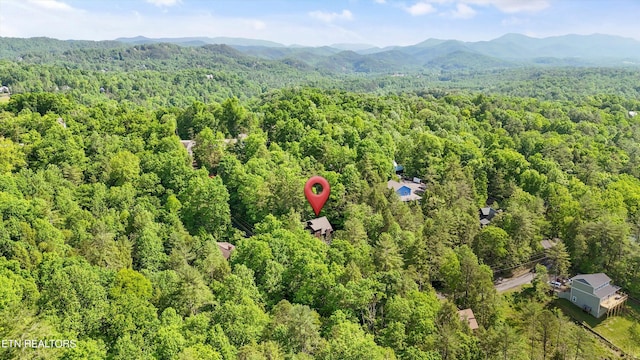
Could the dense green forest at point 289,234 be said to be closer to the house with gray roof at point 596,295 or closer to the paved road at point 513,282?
the paved road at point 513,282

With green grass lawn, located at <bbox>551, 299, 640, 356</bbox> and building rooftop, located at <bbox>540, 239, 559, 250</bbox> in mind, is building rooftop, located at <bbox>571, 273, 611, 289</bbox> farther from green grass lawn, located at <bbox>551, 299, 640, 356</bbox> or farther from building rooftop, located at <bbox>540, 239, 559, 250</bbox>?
building rooftop, located at <bbox>540, 239, 559, 250</bbox>

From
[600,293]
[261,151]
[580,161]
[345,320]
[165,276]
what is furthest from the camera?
[580,161]

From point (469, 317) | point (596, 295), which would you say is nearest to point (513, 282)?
point (596, 295)

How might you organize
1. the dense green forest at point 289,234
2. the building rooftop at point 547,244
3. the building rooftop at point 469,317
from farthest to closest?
the building rooftop at point 547,244, the building rooftop at point 469,317, the dense green forest at point 289,234

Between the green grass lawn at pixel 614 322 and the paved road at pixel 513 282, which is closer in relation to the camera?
the green grass lawn at pixel 614 322

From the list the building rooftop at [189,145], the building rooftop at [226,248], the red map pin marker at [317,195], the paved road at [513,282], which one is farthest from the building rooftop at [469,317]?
the building rooftop at [189,145]

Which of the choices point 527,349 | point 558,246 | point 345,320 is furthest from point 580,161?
point 345,320

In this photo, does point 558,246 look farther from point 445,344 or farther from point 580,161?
point 580,161
